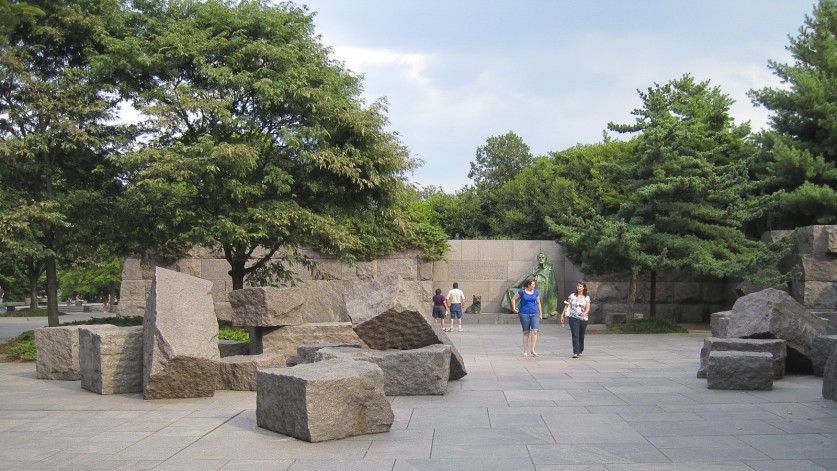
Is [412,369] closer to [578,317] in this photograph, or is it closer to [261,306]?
[261,306]

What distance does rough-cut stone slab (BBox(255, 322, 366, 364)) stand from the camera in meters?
11.4

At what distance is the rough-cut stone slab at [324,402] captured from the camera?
21.6 feet

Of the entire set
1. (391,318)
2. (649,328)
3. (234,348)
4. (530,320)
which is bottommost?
(649,328)

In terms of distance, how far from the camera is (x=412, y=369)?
936 cm

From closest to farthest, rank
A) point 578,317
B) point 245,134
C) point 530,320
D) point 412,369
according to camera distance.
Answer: point 412,369, point 578,317, point 530,320, point 245,134

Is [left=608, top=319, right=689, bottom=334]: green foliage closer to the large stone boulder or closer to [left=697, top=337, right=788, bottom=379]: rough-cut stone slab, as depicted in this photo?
the large stone boulder

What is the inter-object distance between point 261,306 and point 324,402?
15.8 feet

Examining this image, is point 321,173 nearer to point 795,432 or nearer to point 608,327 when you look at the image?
point 608,327

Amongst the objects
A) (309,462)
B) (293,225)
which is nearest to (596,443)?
(309,462)

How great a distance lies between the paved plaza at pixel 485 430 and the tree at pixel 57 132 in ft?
17.8

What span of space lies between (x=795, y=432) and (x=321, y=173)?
1266 centimetres

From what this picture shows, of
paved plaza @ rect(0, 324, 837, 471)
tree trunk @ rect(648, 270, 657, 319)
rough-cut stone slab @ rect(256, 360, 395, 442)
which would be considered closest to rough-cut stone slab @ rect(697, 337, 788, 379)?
paved plaza @ rect(0, 324, 837, 471)

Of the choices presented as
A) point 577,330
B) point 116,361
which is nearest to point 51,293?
point 116,361

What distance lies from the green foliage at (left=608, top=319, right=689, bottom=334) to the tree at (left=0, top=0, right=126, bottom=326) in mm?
14795
